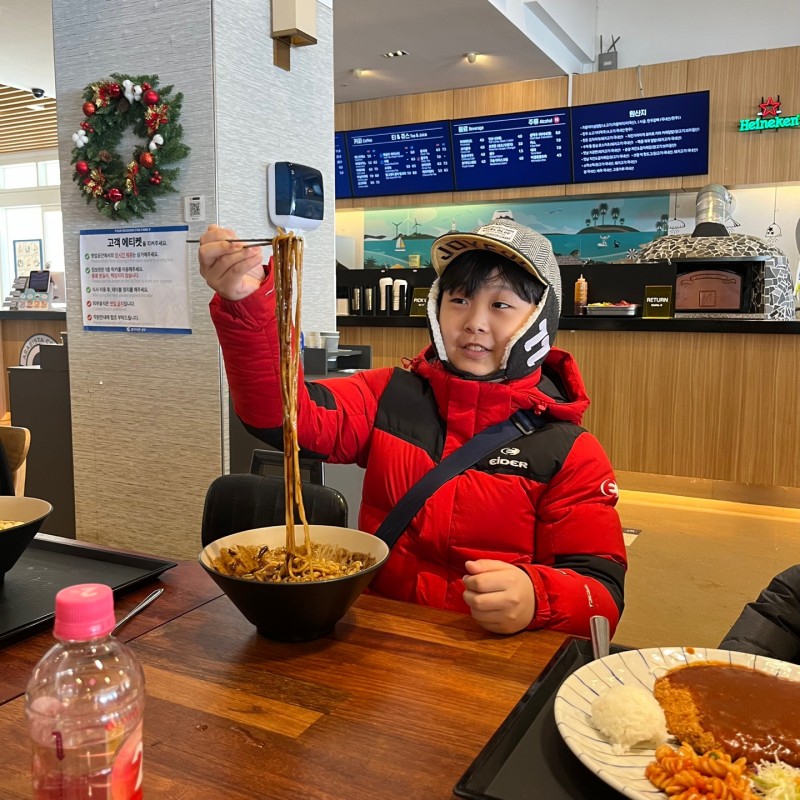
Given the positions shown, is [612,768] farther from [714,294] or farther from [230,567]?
[714,294]

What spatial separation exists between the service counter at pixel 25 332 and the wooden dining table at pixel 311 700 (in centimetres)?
460

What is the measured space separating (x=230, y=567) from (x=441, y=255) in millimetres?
822

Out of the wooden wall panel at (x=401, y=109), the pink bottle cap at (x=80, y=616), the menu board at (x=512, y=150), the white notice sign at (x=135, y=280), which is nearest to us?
the pink bottle cap at (x=80, y=616)

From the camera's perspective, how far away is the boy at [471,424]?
3.88 feet

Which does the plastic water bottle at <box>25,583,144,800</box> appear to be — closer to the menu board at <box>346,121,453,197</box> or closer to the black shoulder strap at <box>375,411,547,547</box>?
the black shoulder strap at <box>375,411,547,547</box>

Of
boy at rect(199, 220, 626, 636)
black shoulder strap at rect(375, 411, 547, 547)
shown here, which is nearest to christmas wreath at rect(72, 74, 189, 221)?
boy at rect(199, 220, 626, 636)

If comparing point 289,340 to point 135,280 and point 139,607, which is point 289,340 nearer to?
point 139,607

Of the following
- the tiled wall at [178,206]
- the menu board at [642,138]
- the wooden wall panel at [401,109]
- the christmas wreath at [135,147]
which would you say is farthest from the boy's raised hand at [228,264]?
the wooden wall panel at [401,109]

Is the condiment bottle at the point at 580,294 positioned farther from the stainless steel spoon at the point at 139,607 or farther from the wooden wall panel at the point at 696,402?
the stainless steel spoon at the point at 139,607

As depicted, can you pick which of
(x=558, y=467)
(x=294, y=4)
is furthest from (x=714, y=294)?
(x=558, y=467)

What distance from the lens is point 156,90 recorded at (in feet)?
9.52

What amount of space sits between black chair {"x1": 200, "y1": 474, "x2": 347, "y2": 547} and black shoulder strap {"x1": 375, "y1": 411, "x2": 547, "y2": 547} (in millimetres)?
125

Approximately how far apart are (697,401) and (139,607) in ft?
13.0

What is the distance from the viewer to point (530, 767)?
661mm
